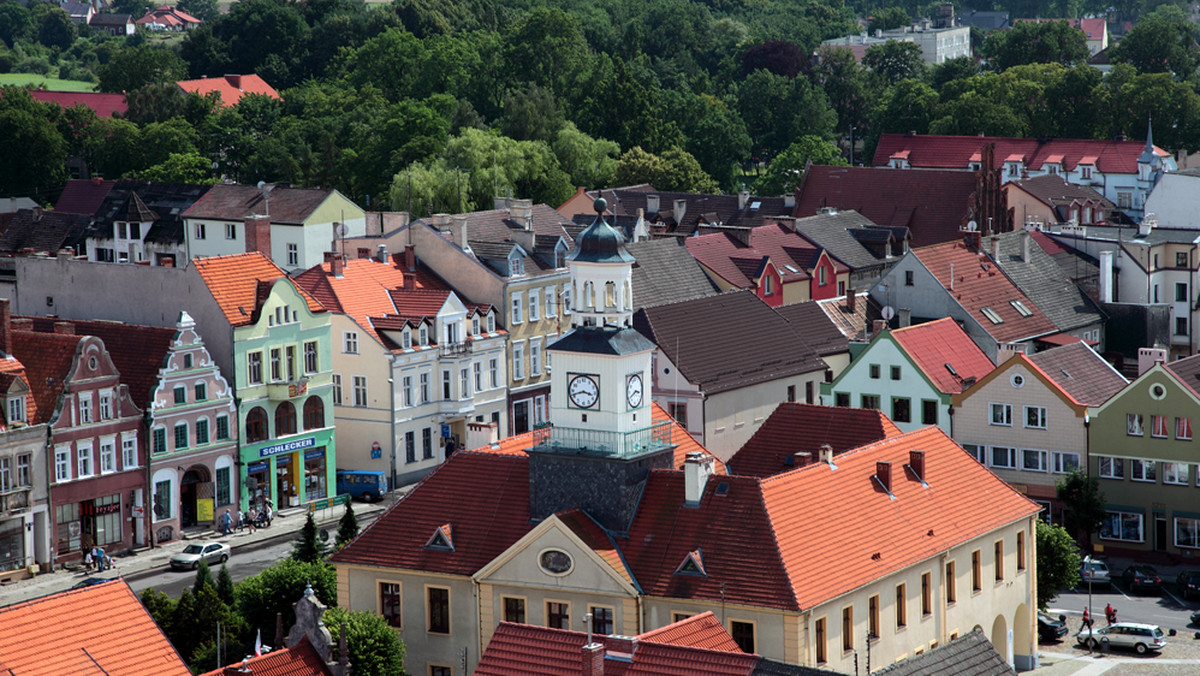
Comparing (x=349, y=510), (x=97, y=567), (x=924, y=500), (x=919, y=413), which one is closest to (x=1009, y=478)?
(x=919, y=413)

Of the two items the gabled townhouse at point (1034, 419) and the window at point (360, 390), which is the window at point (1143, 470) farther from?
the window at point (360, 390)

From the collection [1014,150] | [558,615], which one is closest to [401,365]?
[558,615]

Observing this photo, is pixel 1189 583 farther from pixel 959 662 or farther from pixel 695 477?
pixel 695 477

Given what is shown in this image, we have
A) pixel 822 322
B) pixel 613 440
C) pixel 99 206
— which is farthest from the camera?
pixel 99 206

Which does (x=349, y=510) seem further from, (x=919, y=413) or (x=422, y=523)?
(x=919, y=413)

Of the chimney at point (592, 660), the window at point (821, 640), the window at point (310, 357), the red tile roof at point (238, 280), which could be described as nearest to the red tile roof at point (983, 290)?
the window at point (310, 357)

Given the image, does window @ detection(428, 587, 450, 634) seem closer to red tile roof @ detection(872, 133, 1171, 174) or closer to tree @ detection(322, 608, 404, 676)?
tree @ detection(322, 608, 404, 676)
